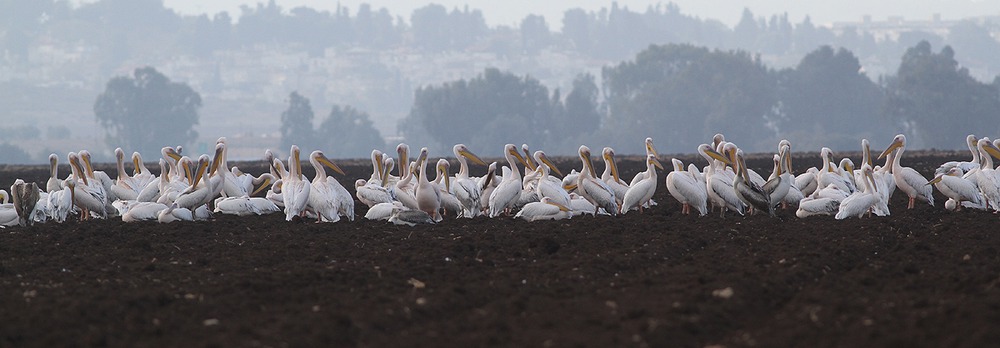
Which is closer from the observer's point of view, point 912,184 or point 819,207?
point 819,207

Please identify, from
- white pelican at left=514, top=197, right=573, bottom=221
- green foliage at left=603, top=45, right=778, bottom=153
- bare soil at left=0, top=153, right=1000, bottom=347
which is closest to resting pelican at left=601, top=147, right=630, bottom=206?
white pelican at left=514, top=197, right=573, bottom=221

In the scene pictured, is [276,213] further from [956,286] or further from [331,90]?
[331,90]

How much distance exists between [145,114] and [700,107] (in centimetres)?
3783

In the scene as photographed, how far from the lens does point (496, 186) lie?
17.0 m

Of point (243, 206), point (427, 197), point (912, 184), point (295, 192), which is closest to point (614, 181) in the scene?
point (427, 197)

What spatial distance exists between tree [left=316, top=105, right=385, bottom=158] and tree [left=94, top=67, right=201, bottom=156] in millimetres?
9155

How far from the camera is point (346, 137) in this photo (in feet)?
321

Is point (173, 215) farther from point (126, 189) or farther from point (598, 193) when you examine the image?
point (598, 193)

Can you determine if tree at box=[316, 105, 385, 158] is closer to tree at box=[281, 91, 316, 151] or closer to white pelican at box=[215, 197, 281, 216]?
tree at box=[281, 91, 316, 151]

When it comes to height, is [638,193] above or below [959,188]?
below

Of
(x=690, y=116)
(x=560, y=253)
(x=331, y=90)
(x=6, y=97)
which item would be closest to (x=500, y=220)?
(x=560, y=253)

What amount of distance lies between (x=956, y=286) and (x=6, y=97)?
463ft

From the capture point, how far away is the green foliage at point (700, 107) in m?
82.1

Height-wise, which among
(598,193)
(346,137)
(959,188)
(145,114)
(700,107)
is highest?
(959,188)
